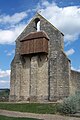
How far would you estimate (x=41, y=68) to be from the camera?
29922 millimetres

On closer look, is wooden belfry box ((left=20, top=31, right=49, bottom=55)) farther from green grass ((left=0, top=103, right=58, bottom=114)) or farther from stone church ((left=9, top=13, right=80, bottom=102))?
green grass ((left=0, top=103, right=58, bottom=114))

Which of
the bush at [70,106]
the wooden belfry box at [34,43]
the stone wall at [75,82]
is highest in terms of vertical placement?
the wooden belfry box at [34,43]

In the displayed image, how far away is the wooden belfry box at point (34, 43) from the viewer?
2927cm

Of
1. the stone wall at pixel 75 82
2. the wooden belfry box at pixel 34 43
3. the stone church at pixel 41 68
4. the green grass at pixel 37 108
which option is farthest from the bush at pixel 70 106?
the wooden belfry box at pixel 34 43

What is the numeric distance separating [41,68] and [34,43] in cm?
319

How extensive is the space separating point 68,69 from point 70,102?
35.3 feet

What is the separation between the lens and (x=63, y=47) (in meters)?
29.8

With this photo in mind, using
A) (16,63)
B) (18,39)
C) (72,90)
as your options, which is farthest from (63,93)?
(18,39)

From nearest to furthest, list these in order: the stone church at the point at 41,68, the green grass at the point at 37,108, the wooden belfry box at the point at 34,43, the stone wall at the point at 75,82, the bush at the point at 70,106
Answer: the bush at the point at 70,106
the green grass at the point at 37,108
the stone church at the point at 41,68
the stone wall at the point at 75,82
the wooden belfry box at the point at 34,43

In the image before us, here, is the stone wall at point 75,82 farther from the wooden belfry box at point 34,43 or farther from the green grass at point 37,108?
the green grass at point 37,108

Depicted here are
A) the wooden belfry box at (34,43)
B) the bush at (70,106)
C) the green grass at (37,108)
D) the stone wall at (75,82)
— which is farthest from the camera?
the wooden belfry box at (34,43)

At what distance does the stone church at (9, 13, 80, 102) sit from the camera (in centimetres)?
2816

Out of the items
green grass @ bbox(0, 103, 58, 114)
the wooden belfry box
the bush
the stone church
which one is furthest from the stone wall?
the bush

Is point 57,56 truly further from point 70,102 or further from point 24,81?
point 70,102
